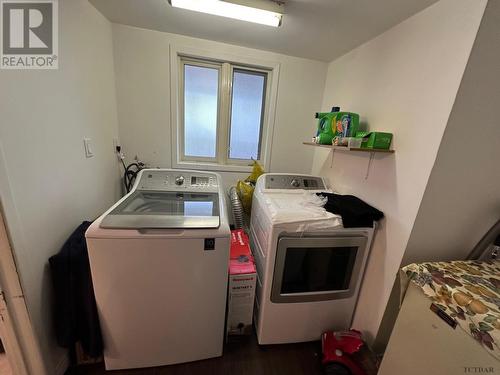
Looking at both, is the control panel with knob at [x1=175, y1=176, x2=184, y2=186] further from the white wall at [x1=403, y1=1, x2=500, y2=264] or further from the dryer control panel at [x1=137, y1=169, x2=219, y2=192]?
the white wall at [x1=403, y1=1, x2=500, y2=264]

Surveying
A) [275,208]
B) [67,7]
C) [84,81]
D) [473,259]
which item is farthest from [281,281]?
[67,7]

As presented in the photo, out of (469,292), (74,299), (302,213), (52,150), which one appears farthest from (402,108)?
(74,299)

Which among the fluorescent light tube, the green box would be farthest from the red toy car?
the fluorescent light tube

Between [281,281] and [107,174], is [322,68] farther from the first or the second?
[107,174]

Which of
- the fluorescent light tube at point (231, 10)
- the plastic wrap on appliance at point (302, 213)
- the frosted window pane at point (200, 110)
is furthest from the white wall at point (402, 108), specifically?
the frosted window pane at point (200, 110)

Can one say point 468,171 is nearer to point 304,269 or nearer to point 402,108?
point 402,108

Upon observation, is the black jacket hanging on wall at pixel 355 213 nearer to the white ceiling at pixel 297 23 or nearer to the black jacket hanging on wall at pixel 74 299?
the white ceiling at pixel 297 23

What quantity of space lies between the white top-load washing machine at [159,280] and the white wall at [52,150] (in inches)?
10.3

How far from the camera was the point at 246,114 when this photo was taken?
226 cm

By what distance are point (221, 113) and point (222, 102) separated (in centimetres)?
11

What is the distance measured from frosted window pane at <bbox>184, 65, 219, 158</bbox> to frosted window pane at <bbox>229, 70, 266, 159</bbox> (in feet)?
0.68

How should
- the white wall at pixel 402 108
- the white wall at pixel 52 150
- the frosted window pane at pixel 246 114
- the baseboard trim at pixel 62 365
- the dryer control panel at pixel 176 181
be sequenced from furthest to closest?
the frosted window pane at pixel 246 114, the dryer control panel at pixel 176 181, the baseboard trim at pixel 62 365, the white wall at pixel 402 108, the white wall at pixel 52 150

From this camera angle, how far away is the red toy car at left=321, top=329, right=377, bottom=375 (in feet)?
4.20

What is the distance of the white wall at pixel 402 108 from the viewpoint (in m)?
1.00
